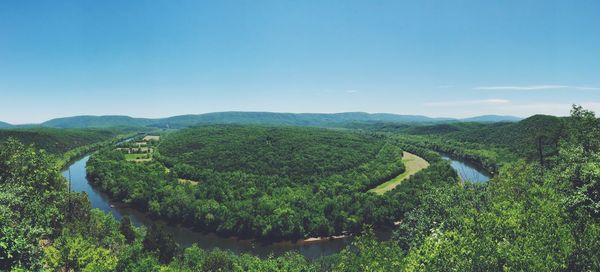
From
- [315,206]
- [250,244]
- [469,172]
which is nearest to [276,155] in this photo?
[315,206]

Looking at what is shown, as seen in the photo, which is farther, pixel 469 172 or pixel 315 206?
pixel 469 172

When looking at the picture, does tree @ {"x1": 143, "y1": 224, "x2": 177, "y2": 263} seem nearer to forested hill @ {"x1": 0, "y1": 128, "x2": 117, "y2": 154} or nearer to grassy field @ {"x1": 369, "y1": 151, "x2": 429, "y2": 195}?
grassy field @ {"x1": 369, "y1": 151, "x2": 429, "y2": 195}

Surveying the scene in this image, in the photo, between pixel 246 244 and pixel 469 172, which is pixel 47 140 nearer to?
pixel 246 244

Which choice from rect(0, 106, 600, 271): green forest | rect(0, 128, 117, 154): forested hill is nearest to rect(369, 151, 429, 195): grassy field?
rect(0, 106, 600, 271): green forest

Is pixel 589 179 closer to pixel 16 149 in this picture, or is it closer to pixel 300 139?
pixel 16 149

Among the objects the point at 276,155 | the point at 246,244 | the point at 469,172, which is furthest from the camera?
the point at 469,172

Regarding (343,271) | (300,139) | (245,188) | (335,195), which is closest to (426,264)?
(343,271)

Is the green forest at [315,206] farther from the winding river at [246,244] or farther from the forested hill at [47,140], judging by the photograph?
the forested hill at [47,140]
